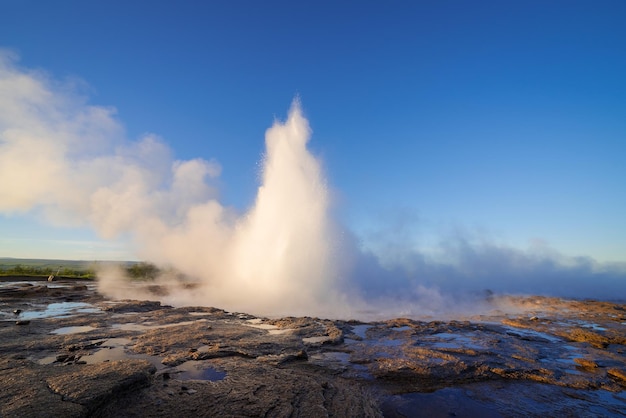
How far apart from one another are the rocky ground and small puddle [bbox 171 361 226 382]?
0.04m

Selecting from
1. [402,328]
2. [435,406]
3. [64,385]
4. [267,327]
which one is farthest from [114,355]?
[402,328]

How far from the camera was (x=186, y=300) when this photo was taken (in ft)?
66.1

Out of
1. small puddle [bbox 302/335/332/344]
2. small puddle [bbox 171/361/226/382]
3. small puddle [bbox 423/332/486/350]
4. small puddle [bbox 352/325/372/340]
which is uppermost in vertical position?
small puddle [bbox 423/332/486/350]

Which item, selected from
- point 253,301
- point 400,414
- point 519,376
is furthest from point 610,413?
point 253,301

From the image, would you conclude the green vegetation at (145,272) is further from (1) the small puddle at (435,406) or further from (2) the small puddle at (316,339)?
(1) the small puddle at (435,406)

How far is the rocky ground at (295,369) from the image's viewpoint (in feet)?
16.9

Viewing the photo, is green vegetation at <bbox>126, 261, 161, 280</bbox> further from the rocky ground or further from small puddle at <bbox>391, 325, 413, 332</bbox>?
small puddle at <bbox>391, 325, 413, 332</bbox>

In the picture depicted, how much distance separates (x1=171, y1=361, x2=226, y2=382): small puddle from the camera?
255 inches

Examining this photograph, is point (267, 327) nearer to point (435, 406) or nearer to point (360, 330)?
point (360, 330)

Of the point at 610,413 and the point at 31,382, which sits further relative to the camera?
the point at 610,413

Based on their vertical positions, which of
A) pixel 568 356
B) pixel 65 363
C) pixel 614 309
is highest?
pixel 614 309

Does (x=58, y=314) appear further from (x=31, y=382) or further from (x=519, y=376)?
(x=519, y=376)

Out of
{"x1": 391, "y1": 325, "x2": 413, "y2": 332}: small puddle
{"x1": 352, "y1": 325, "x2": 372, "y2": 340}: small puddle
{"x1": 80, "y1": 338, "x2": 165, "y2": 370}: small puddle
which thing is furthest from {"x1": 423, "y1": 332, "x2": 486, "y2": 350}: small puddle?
{"x1": 80, "y1": 338, "x2": 165, "y2": 370}: small puddle

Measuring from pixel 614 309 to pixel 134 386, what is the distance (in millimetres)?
31487
